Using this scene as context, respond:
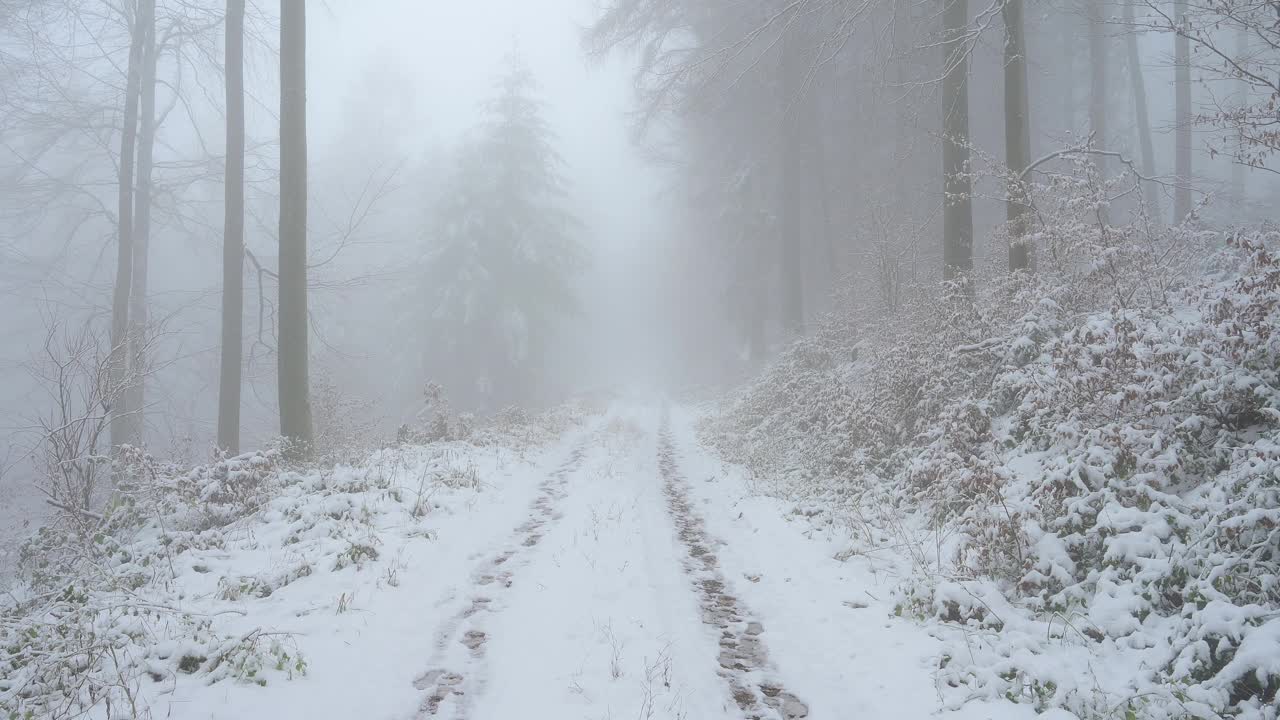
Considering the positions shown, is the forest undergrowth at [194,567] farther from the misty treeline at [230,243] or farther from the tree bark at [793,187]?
the tree bark at [793,187]

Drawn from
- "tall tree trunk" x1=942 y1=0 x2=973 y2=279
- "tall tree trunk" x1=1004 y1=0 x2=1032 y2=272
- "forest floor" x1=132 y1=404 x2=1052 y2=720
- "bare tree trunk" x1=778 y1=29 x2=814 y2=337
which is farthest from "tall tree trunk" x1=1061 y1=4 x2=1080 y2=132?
"forest floor" x1=132 y1=404 x2=1052 y2=720

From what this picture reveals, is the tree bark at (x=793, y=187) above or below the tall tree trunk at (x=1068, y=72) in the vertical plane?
below

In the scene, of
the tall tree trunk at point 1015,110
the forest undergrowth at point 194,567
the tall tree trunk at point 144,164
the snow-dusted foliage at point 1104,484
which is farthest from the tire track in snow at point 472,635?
the tall tree trunk at point 144,164

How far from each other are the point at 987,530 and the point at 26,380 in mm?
36651

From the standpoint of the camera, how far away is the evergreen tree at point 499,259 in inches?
861

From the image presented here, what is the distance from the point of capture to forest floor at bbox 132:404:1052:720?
11.1 feet

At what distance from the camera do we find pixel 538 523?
718 cm

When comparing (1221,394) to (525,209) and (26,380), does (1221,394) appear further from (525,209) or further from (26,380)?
(26,380)

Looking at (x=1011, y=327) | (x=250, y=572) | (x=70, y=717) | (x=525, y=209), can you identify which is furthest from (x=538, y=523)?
(x=525, y=209)

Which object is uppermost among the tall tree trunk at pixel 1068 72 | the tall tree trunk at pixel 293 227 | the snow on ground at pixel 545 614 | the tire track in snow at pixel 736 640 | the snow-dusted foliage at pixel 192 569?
the tall tree trunk at pixel 1068 72

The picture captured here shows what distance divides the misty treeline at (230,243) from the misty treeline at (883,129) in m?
6.82

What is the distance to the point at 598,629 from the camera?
4.39 meters

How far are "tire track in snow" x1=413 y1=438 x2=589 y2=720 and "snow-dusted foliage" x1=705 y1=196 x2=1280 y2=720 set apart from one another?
9.53 feet

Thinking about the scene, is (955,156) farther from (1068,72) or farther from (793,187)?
(1068,72)
